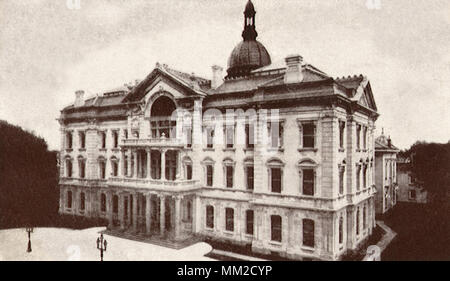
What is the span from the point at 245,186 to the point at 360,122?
9.86 metres

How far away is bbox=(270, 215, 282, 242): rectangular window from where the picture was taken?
23156mm

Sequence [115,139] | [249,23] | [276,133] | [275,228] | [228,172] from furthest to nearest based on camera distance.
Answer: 1. [115,139]
2. [249,23]
3. [228,172]
4. [276,133]
5. [275,228]

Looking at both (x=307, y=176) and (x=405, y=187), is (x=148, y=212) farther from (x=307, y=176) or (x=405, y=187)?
(x=405, y=187)

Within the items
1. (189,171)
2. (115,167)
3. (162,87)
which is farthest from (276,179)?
(115,167)

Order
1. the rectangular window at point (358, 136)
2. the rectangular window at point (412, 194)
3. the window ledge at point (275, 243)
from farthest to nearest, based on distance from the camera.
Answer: the rectangular window at point (412, 194)
the rectangular window at point (358, 136)
the window ledge at point (275, 243)

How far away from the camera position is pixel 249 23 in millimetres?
29312

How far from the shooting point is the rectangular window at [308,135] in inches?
871

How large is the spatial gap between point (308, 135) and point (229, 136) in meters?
6.53

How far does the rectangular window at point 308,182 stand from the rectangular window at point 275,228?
273 cm

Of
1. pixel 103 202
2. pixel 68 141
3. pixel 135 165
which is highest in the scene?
pixel 68 141

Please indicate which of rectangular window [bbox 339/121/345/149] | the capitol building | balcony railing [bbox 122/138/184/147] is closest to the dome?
the capitol building

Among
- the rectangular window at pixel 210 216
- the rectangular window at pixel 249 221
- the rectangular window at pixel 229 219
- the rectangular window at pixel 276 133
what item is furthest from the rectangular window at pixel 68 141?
the rectangular window at pixel 276 133

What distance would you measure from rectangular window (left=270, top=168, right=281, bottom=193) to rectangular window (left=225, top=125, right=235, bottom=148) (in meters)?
4.26

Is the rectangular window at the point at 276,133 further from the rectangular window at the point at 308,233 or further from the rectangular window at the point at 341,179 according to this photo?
the rectangular window at the point at 308,233
